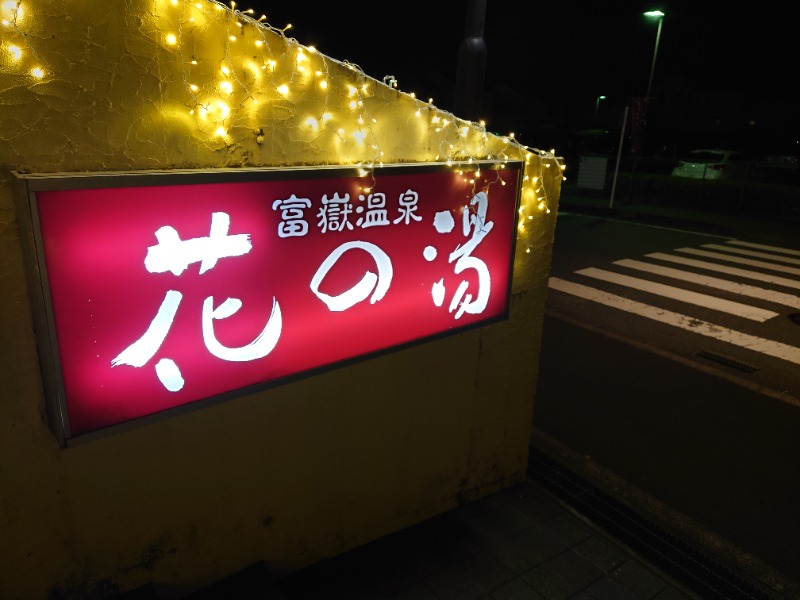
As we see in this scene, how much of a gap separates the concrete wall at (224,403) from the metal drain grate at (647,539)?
1.22 m

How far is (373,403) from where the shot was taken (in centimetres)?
377

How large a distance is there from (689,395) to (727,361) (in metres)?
1.33

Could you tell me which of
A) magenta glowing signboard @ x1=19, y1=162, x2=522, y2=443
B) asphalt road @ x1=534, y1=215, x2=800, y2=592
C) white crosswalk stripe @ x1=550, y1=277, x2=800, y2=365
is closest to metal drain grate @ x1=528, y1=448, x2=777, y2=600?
asphalt road @ x1=534, y1=215, x2=800, y2=592

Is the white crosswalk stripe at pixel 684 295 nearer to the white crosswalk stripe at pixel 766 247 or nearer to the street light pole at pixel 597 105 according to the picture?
the white crosswalk stripe at pixel 766 247

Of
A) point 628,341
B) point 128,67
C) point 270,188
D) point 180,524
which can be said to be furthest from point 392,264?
point 628,341

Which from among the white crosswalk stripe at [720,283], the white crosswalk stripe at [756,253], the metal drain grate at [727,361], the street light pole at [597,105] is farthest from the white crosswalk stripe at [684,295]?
the street light pole at [597,105]

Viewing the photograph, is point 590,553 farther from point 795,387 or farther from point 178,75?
point 795,387

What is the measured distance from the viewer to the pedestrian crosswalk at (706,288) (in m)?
9.03

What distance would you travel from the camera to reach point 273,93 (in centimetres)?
283

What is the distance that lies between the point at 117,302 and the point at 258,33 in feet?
4.59

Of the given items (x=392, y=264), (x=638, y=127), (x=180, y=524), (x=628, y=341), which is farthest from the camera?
(x=638, y=127)

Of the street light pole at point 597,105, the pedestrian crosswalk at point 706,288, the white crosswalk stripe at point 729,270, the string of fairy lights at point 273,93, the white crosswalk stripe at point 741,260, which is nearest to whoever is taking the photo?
the string of fairy lights at point 273,93

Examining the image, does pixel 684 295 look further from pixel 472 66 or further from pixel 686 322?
pixel 472 66

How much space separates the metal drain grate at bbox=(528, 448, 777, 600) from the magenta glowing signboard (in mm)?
2265
